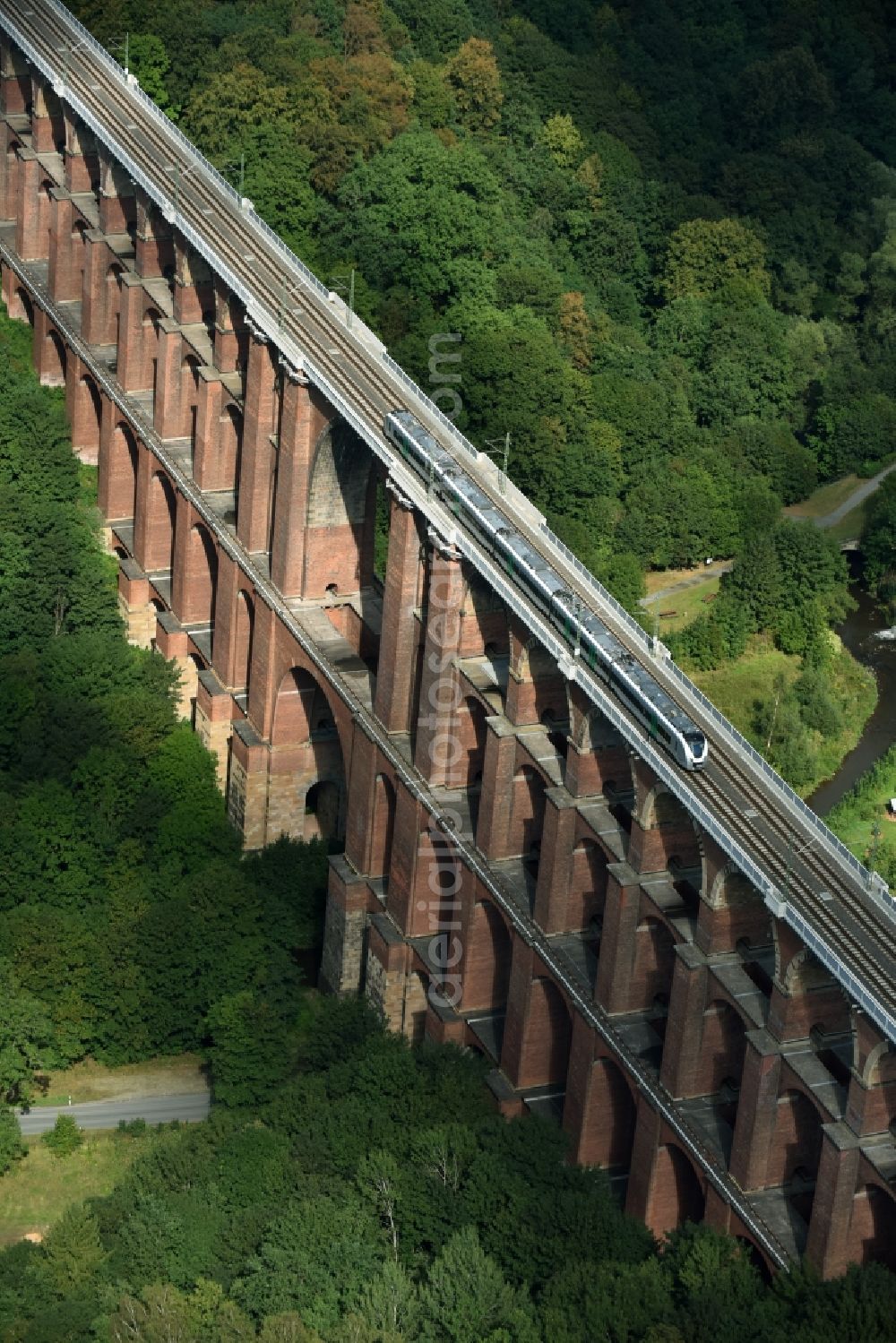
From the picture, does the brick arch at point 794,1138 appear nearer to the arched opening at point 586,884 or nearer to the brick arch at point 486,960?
the arched opening at point 586,884

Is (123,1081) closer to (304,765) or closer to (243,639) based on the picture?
(304,765)

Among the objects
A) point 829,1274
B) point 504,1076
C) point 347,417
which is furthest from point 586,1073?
point 347,417

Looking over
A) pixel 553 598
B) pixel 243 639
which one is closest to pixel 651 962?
pixel 553 598

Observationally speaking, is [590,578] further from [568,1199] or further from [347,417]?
[568,1199]

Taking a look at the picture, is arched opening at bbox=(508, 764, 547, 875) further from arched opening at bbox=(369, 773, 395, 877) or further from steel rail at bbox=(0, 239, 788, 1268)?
arched opening at bbox=(369, 773, 395, 877)

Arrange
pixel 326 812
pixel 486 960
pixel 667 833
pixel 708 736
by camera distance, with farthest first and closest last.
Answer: pixel 326 812
pixel 486 960
pixel 708 736
pixel 667 833

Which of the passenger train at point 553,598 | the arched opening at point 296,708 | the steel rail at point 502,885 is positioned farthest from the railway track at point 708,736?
the arched opening at point 296,708
